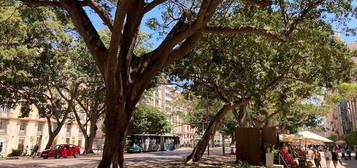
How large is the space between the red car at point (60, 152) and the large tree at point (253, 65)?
1391 centimetres

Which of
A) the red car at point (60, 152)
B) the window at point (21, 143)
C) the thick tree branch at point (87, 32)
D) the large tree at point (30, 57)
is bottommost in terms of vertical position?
the red car at point (60, 152)

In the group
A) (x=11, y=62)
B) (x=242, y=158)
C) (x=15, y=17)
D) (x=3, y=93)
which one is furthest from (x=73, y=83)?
(x=242, y=158)

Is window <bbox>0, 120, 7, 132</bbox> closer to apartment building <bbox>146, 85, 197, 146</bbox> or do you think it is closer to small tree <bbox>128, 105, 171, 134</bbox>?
small tree <bbox>128, 105, 171, 134</bbox>

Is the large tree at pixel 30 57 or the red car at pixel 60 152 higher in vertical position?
the large tree at pixel 30 57

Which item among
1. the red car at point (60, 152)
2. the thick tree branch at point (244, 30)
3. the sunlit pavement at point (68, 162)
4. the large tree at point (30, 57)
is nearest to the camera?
the thick tree branch at point (244, 30)

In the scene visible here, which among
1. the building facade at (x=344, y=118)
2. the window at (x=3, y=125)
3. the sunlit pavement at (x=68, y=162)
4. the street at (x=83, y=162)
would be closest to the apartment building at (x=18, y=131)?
the window at (x=3, y=125)

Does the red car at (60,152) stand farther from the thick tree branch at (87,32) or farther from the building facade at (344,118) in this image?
the building facade at (344,118)

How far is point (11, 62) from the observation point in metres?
23.1

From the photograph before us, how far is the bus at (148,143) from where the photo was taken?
42.1 m

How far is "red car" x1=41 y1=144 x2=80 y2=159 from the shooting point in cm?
2966

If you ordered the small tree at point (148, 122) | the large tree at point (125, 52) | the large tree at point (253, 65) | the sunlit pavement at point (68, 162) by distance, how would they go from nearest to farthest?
the large tree at point (125, 52), the large tree at point (253, 65), the sunlit pavement at point (68, 162), the small tree at point (148, 122)

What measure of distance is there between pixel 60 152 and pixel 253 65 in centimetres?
1928

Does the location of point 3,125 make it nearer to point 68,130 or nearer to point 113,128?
point 68,130

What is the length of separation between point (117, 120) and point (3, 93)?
68.2ft
